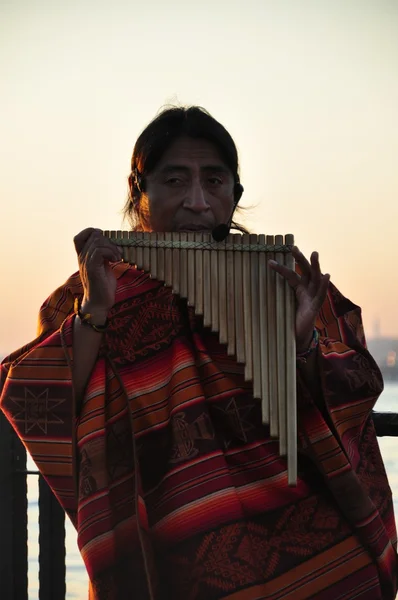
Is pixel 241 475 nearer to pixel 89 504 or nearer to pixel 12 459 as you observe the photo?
pixel 89 504

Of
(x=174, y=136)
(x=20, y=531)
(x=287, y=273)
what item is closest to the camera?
(x=287, y=273)

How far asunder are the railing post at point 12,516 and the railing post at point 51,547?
5.2 inches

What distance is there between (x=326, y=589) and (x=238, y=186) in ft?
3.93

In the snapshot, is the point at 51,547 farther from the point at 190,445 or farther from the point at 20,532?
the point at 190,445

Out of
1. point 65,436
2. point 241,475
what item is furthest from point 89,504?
point 241,475

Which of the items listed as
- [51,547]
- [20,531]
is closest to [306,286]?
[51,547]

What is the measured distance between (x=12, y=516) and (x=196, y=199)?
1.35 meters

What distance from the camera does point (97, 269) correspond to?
8.03 feet

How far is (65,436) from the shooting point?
2539 mm

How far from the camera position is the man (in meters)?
2.43

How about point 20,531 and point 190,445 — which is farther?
point 20,531

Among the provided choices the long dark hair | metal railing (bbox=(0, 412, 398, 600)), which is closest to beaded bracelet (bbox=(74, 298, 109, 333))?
the long dark hair

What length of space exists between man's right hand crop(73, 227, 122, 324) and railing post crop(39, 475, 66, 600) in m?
0.88

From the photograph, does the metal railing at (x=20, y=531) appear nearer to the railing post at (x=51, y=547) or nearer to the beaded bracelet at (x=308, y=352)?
the railing post at (x=51, y=547)
